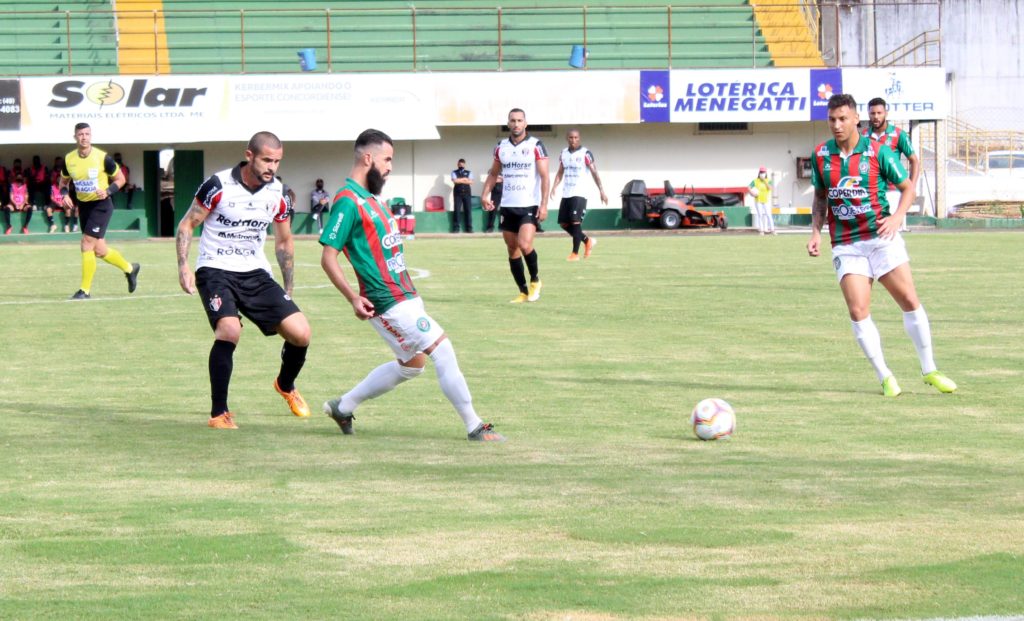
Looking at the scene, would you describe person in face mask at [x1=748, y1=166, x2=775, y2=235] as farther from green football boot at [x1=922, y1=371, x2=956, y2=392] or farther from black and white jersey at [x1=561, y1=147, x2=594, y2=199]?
green football boot at [x1=922, y1=371, x2=956, y2=392]

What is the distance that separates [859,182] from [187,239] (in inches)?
182

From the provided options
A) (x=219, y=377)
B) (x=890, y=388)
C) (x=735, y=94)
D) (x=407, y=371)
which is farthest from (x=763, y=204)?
(x=407, y=371)

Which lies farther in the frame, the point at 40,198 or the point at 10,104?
the point at 40,198

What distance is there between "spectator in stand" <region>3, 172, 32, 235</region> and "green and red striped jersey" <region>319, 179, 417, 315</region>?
32.2 meters

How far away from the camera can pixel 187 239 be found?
9703mm

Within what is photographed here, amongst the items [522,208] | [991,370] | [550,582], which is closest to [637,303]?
[522,208]

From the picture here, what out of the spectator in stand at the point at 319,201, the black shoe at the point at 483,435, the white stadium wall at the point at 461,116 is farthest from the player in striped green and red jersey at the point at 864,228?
the spectator in stand at the point at 319,201

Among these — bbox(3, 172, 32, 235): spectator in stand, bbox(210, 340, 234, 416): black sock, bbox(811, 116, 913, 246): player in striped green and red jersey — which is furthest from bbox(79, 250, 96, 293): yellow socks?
bbox(3, 172, 32, 235): spectator in stand

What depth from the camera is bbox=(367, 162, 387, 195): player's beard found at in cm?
840

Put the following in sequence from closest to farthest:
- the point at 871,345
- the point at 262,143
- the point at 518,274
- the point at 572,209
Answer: the point at 262,143 < the point at 871,345 < the point at 518,274 < the point at 572,209

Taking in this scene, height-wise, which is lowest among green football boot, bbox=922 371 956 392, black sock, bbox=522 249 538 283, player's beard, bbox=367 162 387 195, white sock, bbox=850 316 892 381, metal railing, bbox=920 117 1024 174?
green football boot, bbox=922 371 956 392

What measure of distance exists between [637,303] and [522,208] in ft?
5.99

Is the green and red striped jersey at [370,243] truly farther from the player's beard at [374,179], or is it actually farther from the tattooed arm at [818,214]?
the tattooed arm at [818,214]

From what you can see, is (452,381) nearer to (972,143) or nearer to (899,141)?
(899,141)
